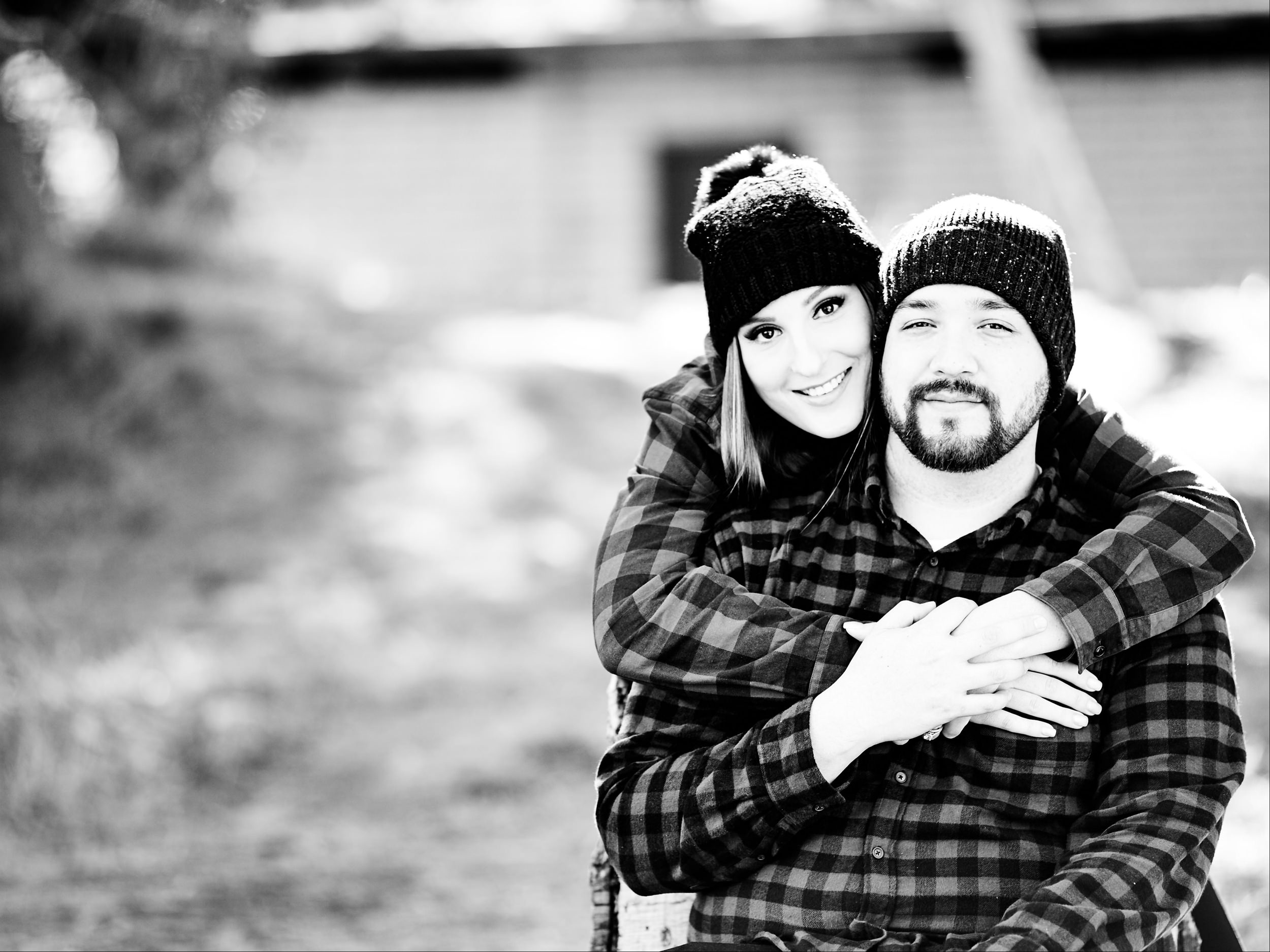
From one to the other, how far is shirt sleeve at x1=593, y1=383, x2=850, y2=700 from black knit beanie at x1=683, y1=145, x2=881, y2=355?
0.86 feet

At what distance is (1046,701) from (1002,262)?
0.69 m

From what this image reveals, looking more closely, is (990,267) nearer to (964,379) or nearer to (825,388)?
(964,379)

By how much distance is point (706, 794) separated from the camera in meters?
2.05

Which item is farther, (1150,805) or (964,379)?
(964,379)

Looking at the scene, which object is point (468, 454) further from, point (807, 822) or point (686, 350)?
point (807, 822)

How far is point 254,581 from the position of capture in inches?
269

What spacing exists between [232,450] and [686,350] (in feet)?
9.39

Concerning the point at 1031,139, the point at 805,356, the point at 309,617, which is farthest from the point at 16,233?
the point at 805,356

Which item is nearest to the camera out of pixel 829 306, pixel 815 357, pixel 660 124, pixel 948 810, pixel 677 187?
pixel 948 810

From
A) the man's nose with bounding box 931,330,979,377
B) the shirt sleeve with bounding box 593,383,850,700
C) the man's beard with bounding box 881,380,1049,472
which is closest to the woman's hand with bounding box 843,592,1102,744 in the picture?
the shirt sleeve with bounding box 593,383,850,700

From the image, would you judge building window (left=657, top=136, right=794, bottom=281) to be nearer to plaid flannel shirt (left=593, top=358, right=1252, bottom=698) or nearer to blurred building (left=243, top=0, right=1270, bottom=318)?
blurred building (left=243, top=0, right=1270, bottom=318)

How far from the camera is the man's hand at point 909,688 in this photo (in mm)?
1957

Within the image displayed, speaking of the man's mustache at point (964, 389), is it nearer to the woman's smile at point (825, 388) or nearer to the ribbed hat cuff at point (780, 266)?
the woman's smile at point (825, 388)

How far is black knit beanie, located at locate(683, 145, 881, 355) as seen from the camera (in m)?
2.42
